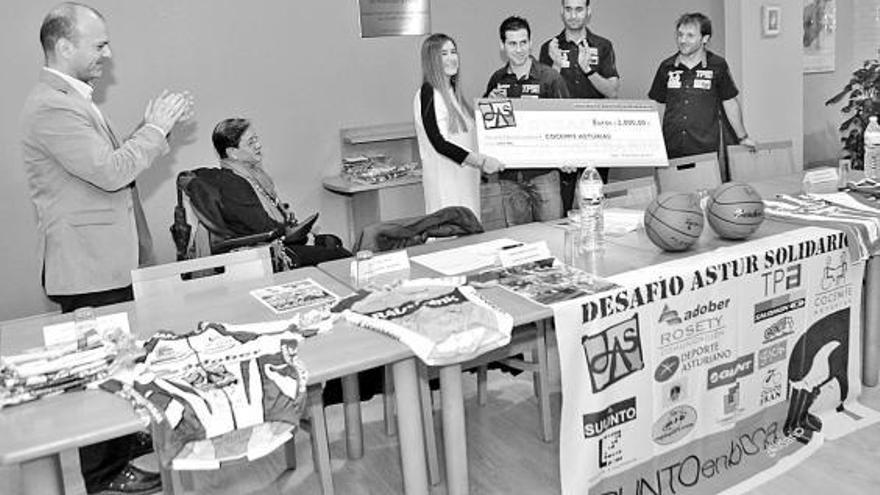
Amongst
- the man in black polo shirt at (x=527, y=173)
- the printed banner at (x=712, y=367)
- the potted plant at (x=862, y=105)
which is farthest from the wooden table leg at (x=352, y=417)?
the potted plant at (x=862, y=105)

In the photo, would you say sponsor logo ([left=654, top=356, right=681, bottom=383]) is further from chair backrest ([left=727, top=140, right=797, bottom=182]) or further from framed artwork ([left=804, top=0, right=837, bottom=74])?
framed artwork ([left=804, top=0, right=837, bottom=74])

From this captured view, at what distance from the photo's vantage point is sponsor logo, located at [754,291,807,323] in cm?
258

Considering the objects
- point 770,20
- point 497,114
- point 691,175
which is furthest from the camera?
point 770,20

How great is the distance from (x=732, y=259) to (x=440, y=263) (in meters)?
0.92

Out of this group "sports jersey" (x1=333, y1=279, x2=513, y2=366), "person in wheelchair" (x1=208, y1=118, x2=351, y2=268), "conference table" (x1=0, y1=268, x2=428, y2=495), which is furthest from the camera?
"person in wheelchair" (x1=208, y1=118, x2=351, y2=268)

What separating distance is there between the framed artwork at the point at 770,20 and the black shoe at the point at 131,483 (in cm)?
557

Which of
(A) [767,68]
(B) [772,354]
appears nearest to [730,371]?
(B) [772,354]

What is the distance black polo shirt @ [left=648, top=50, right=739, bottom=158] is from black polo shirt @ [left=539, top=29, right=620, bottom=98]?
1.02 ft

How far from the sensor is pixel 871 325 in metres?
3.08

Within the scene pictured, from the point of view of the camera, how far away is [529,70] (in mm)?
4078

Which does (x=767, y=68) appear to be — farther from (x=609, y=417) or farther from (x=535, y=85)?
(x=609, y=417)

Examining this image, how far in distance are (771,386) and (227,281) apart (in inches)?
72.7

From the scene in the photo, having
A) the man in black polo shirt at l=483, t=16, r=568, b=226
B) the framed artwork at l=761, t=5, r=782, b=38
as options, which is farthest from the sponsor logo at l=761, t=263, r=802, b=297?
the framed artwork at l=761, t=5, r=782, b=38

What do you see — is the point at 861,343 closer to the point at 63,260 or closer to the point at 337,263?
the point at 337,263
